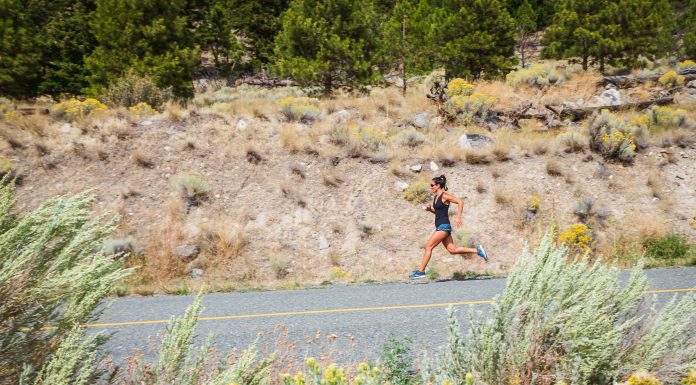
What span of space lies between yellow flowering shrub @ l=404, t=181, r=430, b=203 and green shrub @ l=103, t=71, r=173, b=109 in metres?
9.81

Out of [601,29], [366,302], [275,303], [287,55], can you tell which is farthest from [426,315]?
[601,29]

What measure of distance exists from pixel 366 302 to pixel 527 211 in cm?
763

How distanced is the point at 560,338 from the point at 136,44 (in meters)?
18.1

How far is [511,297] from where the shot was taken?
2951 mm

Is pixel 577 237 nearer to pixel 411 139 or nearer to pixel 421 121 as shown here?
pixel 411 139

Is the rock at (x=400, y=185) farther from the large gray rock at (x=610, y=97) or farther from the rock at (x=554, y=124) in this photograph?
the large gray rock at (x=610, y=97)

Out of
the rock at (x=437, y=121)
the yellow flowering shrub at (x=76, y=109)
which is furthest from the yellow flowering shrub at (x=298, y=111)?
the yellow flowering shrub at (x=76, y=109)

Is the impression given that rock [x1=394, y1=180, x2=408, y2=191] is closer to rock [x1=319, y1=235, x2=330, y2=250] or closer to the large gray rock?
rock [x1=319, y1=235, x2=330, y2=250]

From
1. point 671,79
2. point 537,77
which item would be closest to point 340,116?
point 537,77

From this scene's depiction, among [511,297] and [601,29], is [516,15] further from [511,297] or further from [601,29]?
[511,297]

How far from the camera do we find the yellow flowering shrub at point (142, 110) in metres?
14.4

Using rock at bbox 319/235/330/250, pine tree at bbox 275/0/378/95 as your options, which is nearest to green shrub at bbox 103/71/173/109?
pine tree at bbox 275/0/378/95

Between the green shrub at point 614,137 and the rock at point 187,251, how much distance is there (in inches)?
500

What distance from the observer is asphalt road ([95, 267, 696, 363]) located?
→ 4.58m
